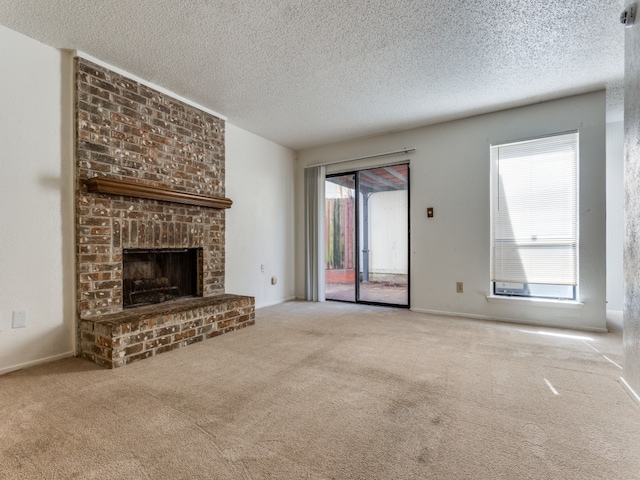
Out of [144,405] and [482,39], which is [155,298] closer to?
[144,405]

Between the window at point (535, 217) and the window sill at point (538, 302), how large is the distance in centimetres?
10

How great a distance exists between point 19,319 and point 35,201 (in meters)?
0.88

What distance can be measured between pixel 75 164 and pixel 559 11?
3758 mm

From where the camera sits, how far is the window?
3469 mm

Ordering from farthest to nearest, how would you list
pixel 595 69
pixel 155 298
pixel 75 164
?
pixel 155 298 → pixel 595 69 → pixel 75 164

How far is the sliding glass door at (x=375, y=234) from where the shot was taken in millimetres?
4730

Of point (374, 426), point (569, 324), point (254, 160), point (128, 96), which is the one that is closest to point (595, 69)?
point (569, 324)

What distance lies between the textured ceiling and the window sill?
2.22m

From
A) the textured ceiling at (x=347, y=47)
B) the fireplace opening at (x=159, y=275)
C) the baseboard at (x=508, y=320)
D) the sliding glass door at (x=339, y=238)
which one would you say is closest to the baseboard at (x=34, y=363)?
the fireplace opening at (x=159, y=275)

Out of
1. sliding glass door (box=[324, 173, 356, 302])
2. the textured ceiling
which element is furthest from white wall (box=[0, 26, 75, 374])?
sliding glass door (box=[324, 173, 356, 302])

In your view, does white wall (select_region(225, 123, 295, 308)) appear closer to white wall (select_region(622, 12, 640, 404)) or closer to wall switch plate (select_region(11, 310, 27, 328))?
wall switch plate (select_region(11, 310, 27, 328))

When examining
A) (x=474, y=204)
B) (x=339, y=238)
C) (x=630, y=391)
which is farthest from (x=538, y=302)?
(x=339, y=238)

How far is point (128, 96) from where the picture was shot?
115 inches

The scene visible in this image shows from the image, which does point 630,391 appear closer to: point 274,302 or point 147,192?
point 147,192
